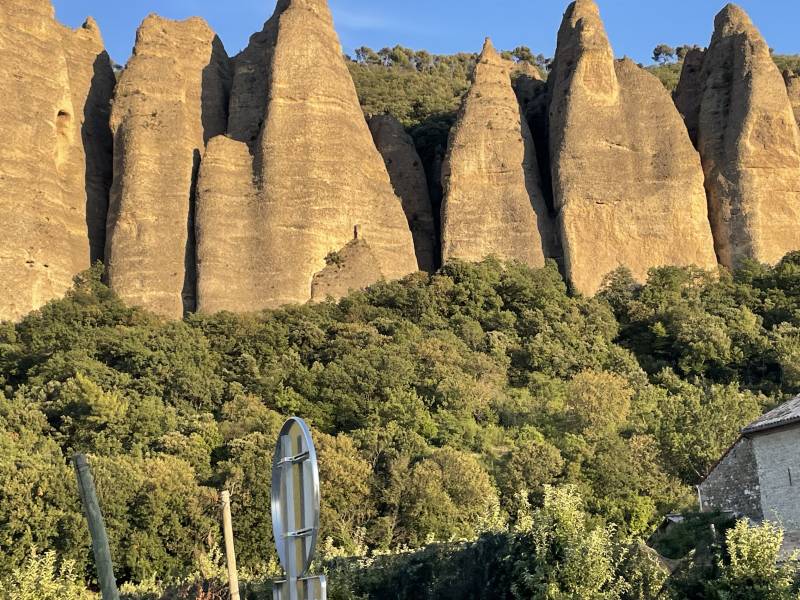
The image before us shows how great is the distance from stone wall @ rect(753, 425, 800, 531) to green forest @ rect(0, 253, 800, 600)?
40.9 inches

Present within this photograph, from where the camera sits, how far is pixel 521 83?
60.5 meters

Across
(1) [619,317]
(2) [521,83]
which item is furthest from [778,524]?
(2) [521,83]

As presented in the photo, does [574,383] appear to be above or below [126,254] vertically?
below

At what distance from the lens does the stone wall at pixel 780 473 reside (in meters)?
A: 20.4

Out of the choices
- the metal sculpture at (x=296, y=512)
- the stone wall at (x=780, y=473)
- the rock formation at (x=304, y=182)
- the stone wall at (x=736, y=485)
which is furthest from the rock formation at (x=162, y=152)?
the metal sculpture at (x=296, y=512)

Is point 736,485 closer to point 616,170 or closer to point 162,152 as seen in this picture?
point 616,170

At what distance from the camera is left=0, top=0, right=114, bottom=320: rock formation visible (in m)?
48.5

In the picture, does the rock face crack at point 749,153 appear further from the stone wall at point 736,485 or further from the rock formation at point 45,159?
the stone wall at point 736,485

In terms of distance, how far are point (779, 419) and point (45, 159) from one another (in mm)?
37395

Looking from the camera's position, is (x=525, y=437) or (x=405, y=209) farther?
(x=405, y=209)

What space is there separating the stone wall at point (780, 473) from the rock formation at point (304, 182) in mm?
29105

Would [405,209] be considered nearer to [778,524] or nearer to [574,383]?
[574,383]

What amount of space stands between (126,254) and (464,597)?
31.9m

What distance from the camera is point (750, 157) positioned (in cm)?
5131
